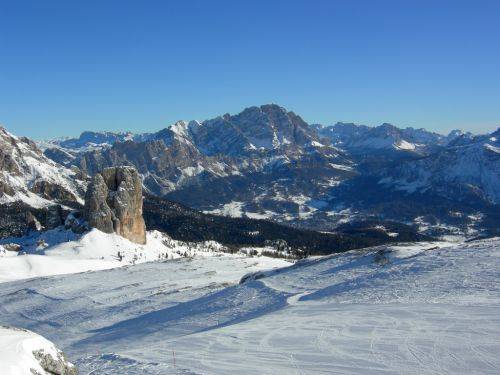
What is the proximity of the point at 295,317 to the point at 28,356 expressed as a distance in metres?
22.5

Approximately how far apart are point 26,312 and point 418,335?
188 ft

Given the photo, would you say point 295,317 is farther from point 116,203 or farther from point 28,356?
point 116,203

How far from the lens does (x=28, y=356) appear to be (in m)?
17.8

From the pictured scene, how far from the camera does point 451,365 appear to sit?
2155 centimetres

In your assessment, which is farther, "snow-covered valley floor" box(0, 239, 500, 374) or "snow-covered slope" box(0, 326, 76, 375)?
"snow-covered valley floor" box(0, 239, 500, 374)

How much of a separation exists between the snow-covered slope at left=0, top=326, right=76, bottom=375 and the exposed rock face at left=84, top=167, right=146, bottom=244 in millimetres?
155418

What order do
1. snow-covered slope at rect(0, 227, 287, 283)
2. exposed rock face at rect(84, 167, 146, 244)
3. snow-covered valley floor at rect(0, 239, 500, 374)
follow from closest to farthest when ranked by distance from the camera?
1. snow-covered valley floor at rect(0, 239, 500, 374)
2. snow-covered slope at rect(0, 227, 287, 283)
3. exposed rock face at rect(84, 167, 146, 244)

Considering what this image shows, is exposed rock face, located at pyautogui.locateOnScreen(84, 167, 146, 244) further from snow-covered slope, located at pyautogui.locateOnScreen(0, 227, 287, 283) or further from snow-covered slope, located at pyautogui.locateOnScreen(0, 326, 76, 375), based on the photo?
snow-covered slope, located at pyautogui.locateOnScreen(0, 326, 76, 375)

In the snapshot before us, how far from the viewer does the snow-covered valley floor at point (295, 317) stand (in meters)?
24.0

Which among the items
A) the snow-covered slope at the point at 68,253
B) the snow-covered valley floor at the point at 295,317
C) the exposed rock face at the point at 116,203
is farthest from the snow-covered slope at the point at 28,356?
the exposed rock face at the point at 116,203

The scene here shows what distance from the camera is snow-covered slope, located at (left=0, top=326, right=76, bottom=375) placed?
1678 centimetres

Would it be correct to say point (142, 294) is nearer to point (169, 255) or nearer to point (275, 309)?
point (275, 309)

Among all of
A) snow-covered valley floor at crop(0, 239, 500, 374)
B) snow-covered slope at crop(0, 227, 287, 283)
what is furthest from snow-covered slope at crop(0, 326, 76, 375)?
snow-covered slope at crop(0, 227, 287, 283)

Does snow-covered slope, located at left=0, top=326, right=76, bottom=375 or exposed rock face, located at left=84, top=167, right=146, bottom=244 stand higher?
exposed rock face, located at left=84, top=167, right=146, bottom=244
